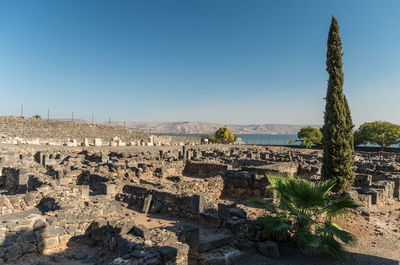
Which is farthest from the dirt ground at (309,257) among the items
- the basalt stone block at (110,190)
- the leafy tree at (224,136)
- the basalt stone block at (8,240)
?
the leafy tree at (224,136)

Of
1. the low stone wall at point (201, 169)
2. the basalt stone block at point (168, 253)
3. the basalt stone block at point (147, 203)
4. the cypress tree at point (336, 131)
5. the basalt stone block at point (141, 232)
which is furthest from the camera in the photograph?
the low stone wall at point (201, 169)

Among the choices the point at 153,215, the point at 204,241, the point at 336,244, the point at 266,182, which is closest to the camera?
the point at 336,244

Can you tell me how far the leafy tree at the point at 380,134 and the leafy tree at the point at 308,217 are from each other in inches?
1813

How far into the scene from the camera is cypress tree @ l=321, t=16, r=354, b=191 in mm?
11750

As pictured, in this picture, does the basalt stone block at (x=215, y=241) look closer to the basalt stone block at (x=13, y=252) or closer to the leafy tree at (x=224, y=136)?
the basalt stone block at (x=13, y=252)

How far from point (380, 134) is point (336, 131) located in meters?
40.9

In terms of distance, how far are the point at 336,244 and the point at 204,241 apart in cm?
301

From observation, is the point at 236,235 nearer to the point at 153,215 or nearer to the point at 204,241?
the point at 204,241

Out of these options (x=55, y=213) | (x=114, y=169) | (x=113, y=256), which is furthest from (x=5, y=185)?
(x=113, y=256)

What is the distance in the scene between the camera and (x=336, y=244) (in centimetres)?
579

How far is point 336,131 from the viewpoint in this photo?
11906 mm

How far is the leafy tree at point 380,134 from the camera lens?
4275 centimetres

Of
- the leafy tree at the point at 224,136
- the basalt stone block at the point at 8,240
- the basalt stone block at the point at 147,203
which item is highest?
the leafy tree at the point at 224,136

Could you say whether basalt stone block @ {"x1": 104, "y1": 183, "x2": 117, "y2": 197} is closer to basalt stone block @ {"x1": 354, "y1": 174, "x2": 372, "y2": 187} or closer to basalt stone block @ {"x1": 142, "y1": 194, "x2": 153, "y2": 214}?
basalt stone block @ {"x1": 142, "y1": 194, "x2": 153, "y2": 214}
